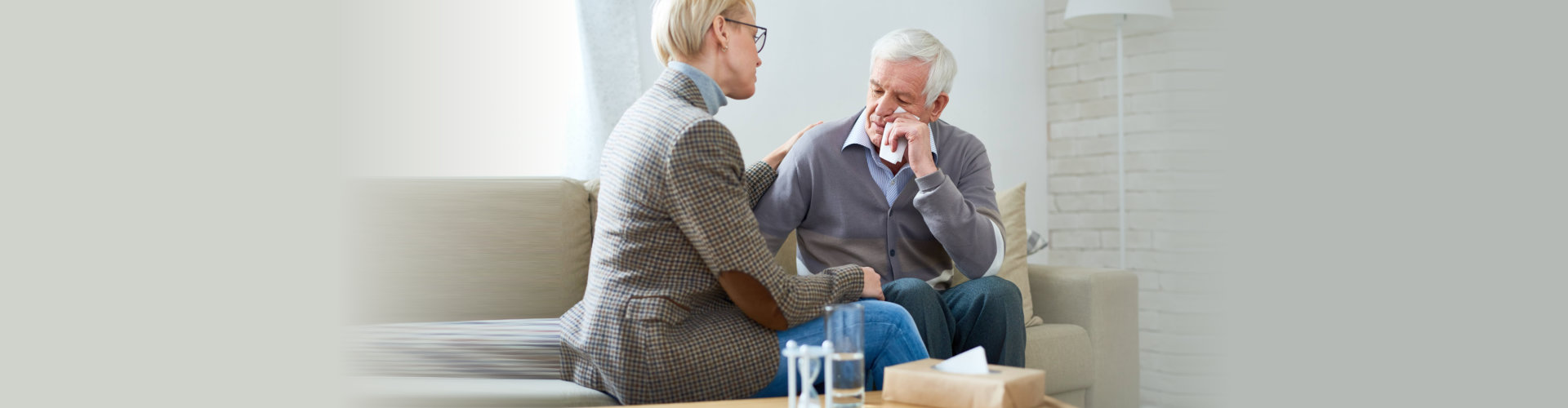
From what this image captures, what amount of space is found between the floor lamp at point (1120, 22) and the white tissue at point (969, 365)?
193cm

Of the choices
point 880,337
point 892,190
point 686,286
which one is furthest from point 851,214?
point 686,286

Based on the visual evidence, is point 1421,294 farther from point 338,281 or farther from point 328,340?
point 338,281

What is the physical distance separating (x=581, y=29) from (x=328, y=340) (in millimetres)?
1519

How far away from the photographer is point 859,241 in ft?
6.25

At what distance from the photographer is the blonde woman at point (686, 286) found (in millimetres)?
1330

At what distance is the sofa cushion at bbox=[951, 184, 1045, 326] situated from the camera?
2355 millimetres

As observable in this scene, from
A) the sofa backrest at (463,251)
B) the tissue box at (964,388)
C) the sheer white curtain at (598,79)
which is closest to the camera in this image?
the tissue box at (964,388)

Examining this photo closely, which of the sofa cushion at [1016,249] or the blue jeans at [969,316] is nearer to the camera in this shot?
the blue jeans at [969,316]

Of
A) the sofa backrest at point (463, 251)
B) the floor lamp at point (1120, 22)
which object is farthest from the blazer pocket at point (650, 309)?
the floor lamp at point (1120, 22)

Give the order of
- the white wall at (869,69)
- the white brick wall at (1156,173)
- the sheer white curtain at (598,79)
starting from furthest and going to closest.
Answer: the white brick wall at (1156,173)
the white wall at (869,69)
the sheer white curtain at (598,79)

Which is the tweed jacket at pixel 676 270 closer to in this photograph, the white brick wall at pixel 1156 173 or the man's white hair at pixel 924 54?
the man's white hair at pixel 924 54

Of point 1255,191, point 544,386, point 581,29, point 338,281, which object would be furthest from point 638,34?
point 1255,191

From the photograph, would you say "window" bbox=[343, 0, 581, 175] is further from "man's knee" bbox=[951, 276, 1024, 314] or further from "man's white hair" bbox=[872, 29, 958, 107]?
"man's knee" bbox=[951, 276, 1024, 314]

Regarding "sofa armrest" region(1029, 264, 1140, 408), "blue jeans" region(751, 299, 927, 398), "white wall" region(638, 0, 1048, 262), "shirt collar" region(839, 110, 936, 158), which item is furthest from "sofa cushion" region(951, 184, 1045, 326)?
"blue jeans" region(751, 299, 927, 398)
